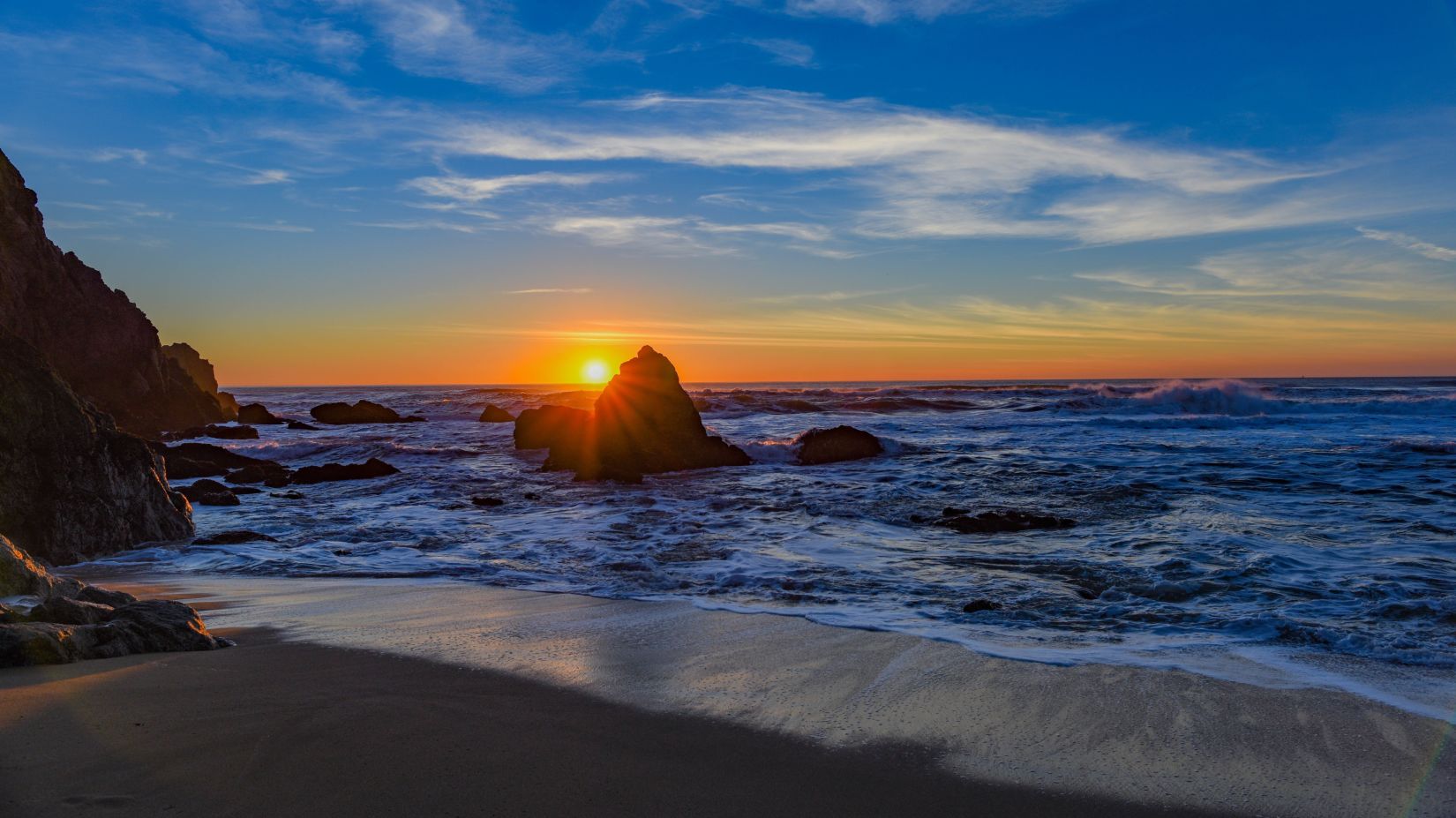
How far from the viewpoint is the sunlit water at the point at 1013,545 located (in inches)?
195

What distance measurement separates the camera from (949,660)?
4.36m

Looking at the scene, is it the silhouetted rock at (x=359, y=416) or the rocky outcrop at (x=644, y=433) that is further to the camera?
the silhouetted rock at (x=359, y=416)

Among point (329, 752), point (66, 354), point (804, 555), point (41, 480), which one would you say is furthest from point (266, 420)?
point (329, 752)

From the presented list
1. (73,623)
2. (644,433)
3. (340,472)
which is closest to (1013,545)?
(73,623)

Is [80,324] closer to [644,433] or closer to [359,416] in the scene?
[359,416]

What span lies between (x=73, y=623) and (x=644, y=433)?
40.7ft

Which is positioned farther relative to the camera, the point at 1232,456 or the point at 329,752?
the point at 1232,456

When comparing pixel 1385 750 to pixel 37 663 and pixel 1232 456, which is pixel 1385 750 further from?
pixel 1232 456

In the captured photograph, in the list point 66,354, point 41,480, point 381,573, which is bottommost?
point 381,573

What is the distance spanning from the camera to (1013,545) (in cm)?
805

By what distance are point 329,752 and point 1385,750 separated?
3828mm

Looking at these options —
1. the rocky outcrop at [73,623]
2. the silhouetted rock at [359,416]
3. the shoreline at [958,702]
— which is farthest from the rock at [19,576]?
the silhouetted rock at [359,416]

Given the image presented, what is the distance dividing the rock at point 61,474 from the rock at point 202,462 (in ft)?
23.6

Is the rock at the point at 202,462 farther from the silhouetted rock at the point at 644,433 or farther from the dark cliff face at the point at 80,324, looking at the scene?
the dark cliff face at the point at 80,324
